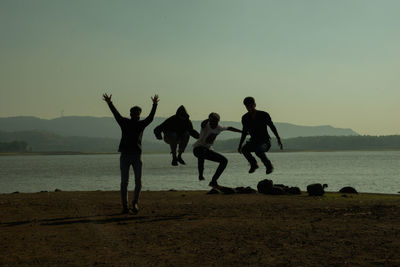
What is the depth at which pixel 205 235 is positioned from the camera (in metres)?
10.7

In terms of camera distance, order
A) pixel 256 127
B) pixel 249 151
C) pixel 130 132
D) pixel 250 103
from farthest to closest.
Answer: pixel 249 151, pixel 256 127, pixel 250 103, pixel 130 132

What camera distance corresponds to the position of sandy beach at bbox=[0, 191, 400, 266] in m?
8.59

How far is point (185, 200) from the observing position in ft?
61.2

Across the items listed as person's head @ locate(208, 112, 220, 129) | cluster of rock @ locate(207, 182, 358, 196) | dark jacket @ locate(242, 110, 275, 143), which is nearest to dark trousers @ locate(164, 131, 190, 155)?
person's head @ locate(208, 112, 220, 129)

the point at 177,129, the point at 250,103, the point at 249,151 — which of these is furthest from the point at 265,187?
the point at 250,103

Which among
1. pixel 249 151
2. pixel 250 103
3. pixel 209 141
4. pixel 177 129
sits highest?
pixel 250 103

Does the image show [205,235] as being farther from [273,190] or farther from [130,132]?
[273,190]

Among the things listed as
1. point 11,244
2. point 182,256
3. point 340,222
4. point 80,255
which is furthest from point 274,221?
point 11,244

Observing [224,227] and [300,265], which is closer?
[300,265]

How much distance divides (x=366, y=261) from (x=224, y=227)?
13.1 ft

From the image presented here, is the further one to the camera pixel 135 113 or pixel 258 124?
pixel 258 124

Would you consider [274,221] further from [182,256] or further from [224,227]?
[182,256]

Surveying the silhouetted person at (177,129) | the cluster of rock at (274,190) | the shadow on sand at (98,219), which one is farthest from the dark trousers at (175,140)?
the cluster of rock at (274,190)

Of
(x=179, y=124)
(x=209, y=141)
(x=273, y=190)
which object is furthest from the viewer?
(x=273, y=190)
